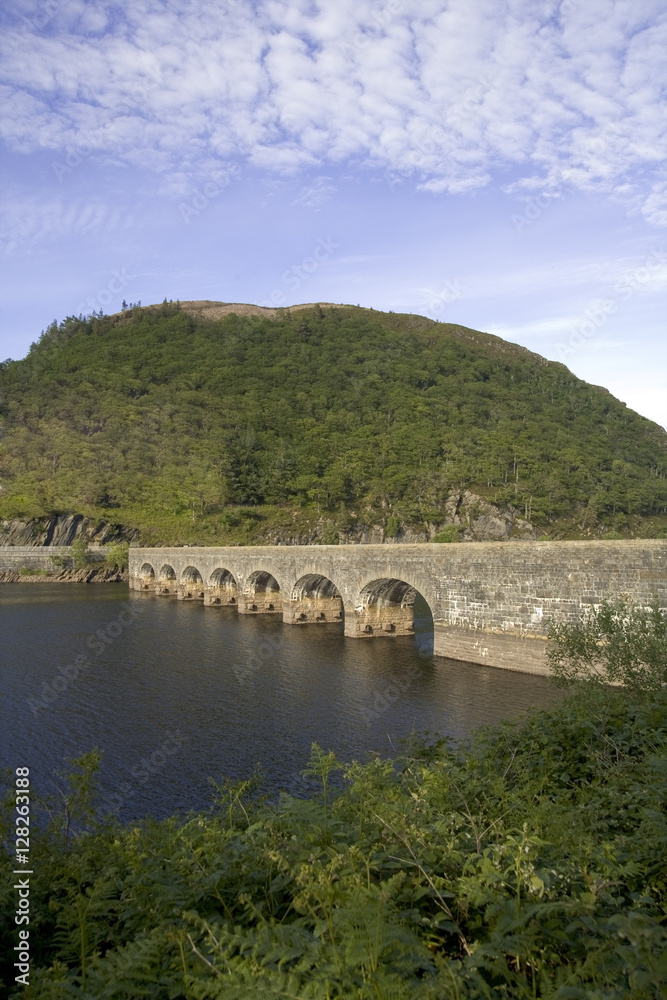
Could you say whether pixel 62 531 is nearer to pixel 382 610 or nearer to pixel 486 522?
pixel 486 522

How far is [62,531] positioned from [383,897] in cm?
8578

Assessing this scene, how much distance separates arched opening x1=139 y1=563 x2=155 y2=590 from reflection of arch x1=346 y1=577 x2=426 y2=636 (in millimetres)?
35167

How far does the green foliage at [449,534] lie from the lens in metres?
71.5

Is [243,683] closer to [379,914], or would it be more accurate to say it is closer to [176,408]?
[379,914]

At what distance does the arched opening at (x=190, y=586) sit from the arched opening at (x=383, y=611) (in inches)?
1016

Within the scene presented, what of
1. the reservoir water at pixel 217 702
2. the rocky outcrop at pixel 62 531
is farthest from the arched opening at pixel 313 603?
the rocky outcrop at pixel 62 531

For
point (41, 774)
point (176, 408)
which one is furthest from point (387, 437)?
point (41, 774)

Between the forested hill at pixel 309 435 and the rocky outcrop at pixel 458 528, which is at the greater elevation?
the forested hill at pixel 309 435

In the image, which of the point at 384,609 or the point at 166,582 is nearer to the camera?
the point at 384,609

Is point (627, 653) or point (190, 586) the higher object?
point (627, 653)

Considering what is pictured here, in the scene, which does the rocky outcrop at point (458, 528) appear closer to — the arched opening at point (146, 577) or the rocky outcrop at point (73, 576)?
the rocky outcrop at point (73, 576)

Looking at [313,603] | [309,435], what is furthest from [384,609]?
[309,435]

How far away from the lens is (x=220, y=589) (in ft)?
151

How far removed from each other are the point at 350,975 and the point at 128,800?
1059cm
